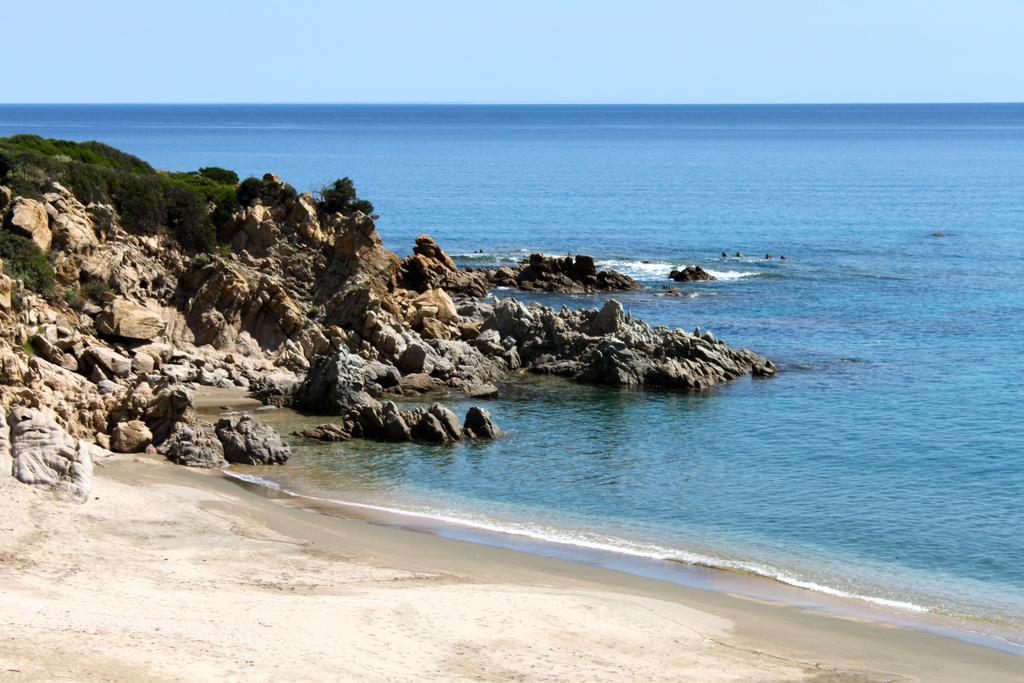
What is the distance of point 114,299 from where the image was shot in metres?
43.2

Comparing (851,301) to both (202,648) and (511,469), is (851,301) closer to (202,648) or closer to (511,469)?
(511,469)

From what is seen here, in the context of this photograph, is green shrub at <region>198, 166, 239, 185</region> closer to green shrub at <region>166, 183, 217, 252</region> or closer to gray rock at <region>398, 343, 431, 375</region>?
green shrub at <region>166, 183, 217, 252</region>

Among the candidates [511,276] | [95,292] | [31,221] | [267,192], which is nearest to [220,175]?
[267,192]

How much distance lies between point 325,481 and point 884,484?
1560 centimetres

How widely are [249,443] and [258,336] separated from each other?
40.5 feet

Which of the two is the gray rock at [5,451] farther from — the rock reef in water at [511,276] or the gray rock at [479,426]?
the rock reef in water at [511,276]

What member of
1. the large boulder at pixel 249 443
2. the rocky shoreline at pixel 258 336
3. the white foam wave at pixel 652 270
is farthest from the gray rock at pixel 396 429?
the white foam wave at pixel 652 270

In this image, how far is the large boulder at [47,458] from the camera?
26688 millimetres

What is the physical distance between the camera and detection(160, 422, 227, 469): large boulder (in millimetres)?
33281

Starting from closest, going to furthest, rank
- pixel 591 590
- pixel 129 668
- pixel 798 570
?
pixel 129 668 → pixel 591 590 → pixel 798 570

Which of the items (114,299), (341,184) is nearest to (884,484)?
(114,299)

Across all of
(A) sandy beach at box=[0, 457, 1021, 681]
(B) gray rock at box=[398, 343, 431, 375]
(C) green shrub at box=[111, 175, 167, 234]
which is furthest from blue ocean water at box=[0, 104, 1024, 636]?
(C) green shrub at box=[111, 175, 167, 234]

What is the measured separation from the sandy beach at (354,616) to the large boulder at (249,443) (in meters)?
6.10

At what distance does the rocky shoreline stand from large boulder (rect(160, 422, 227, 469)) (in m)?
0.05
